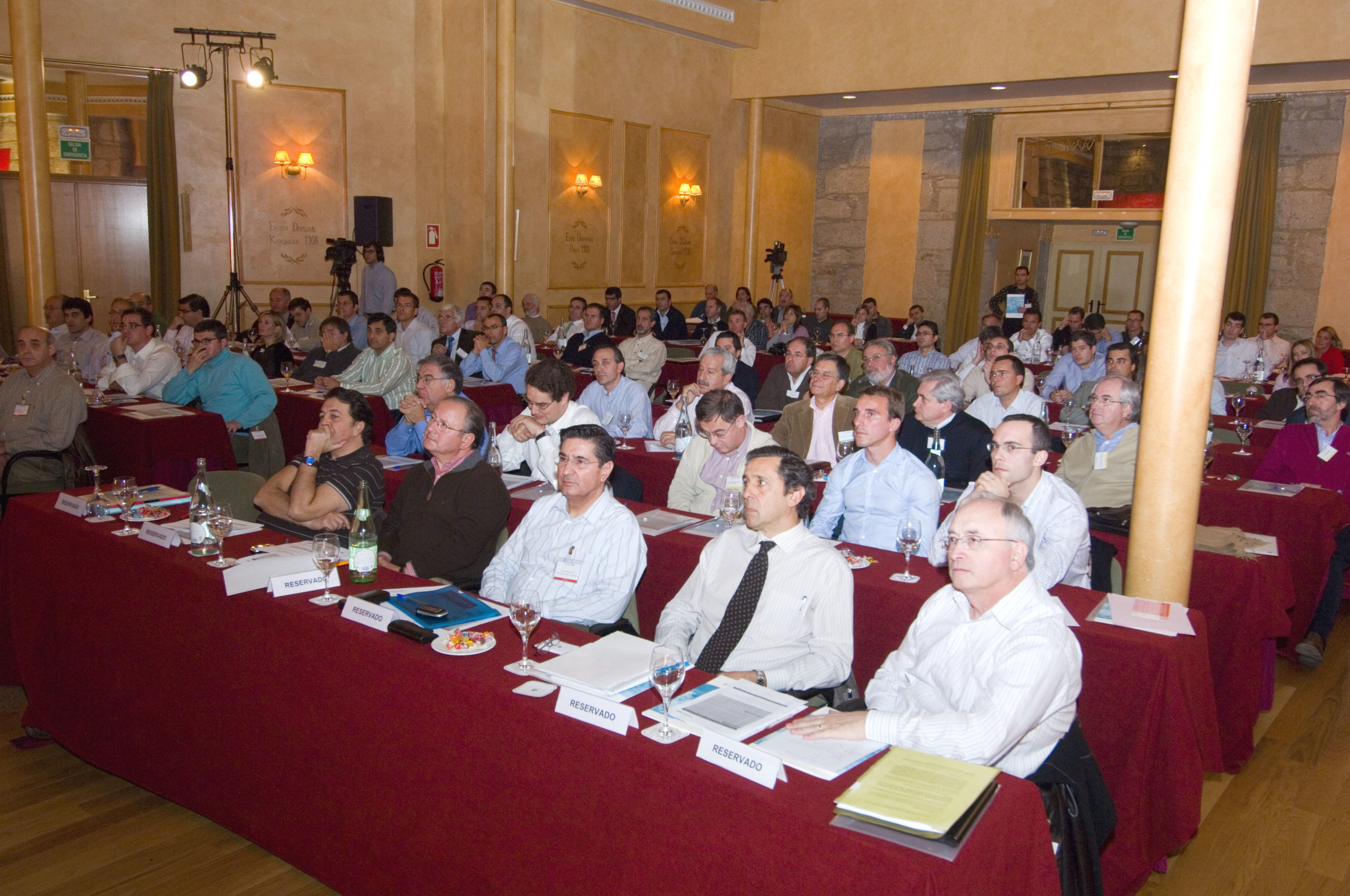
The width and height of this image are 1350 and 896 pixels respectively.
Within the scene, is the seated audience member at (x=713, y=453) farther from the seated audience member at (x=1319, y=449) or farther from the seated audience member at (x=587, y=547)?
the seated audience member at (x=1319, y=449)

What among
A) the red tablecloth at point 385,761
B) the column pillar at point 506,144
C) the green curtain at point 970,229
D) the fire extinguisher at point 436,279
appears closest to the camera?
the red tablecloth at point 385,761

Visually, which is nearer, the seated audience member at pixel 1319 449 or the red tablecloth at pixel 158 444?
the seated audience member at pixel 1319 449

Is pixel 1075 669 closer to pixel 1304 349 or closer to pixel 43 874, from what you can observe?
pixel 43 874

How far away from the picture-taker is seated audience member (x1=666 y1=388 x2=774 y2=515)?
447 cm

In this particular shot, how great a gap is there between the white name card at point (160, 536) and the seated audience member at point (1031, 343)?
10320 millimetres

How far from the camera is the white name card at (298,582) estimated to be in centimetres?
296

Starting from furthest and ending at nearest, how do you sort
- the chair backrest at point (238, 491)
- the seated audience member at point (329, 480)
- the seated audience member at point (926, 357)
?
the seated audience member at point (926, 357), the chair backrest at point (238, 491), the seated audience member at point (329, 480)

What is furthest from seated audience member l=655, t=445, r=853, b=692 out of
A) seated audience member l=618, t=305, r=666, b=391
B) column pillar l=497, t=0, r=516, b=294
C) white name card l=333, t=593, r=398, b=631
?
column pillar l=497, t=0, r=516, b=294

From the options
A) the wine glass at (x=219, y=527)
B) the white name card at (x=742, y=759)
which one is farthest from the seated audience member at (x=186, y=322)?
the white name card at (x=742, y=759)

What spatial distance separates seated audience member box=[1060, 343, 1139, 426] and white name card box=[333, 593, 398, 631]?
Result: 4850 mm

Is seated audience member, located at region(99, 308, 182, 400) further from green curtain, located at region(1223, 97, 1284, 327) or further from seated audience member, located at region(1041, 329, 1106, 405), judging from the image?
green curtain, located at region(1223, 97, 1284, 327)

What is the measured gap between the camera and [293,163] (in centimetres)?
1188

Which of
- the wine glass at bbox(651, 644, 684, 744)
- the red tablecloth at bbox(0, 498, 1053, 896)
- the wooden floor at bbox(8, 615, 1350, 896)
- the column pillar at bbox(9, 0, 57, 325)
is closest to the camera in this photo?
the red tablecloth at bbox(0, 498, 1053, 896)

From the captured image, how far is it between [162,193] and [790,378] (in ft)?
25.3
